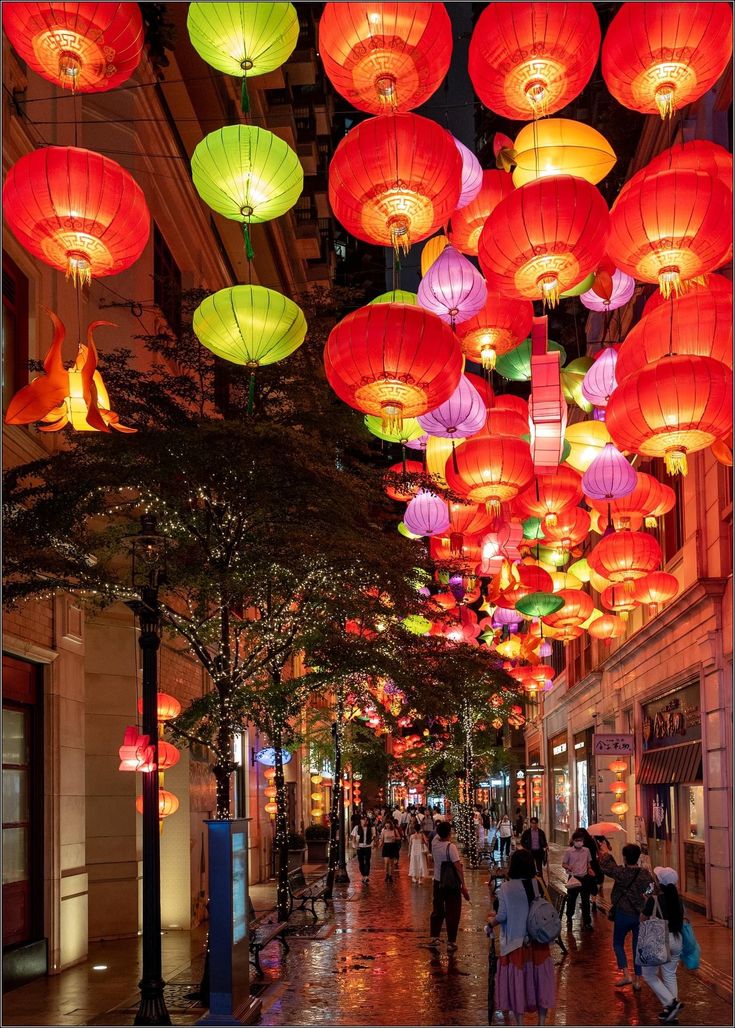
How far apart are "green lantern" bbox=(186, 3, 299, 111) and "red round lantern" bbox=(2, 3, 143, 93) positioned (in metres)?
1.27

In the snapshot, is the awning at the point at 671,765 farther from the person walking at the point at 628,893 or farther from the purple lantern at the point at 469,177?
the purple lantern at the point at 469,177

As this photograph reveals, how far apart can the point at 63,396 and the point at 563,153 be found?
4.70m

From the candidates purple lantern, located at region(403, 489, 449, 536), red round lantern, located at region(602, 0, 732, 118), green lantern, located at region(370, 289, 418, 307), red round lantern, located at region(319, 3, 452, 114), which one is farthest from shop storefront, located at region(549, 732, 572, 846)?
red round lantern, located at region(319, 3, 452, 114)

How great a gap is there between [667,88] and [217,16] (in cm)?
353

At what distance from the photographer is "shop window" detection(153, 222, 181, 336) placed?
2061 centimetres

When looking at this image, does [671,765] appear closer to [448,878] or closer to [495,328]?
[448,878]

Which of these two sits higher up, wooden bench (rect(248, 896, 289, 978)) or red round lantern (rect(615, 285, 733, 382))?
red round lantern (rect(615, 285, 733, 382))

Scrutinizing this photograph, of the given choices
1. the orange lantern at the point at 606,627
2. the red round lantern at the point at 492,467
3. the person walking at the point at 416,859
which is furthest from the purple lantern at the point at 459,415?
the person walking at the point at 416,859

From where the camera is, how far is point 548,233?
8445mm

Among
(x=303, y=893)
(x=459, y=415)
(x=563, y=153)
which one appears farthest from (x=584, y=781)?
(x=563, y=153)

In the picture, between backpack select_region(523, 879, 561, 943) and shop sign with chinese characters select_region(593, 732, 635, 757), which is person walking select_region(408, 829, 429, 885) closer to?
shop sign with chinese characters select_region(593, 732, 635, 757)

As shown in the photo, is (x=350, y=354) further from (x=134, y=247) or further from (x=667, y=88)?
(x=667, y=88)

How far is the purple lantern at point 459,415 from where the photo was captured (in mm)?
11281

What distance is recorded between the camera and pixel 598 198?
850 centimetres
